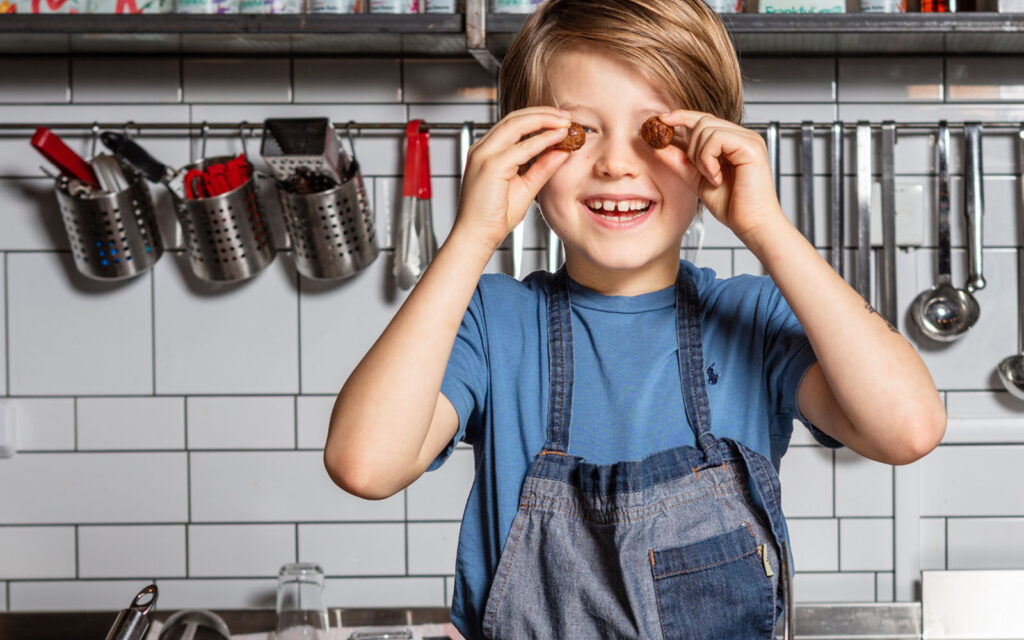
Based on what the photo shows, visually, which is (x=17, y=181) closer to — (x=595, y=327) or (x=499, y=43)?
(x=499, y=43)

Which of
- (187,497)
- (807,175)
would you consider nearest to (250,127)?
(187,497)

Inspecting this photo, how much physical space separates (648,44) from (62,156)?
1.02 metres

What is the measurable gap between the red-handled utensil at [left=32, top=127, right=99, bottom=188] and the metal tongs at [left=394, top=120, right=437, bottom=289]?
1.55 feet

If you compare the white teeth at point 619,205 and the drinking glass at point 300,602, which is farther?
the drinking glass at point 300,602

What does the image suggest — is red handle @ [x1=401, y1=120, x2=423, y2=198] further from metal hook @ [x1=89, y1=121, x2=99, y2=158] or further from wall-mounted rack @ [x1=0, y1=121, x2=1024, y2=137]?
metal hook @ [x1=89, y1=121, x2=99, y2=158]

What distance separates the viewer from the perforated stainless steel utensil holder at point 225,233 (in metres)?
1.38

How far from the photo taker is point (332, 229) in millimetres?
1396

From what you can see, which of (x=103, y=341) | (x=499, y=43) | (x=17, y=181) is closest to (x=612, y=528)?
(x=499, y=43)

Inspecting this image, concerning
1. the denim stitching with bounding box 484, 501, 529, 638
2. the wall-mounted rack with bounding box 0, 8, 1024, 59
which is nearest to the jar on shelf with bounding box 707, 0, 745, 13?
the wall-mounted rack with bounding box 0, 8, 1024, 59

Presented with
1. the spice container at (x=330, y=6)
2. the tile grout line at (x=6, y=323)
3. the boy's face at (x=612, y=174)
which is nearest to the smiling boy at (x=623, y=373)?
the boy's face at (x=612, y=174)

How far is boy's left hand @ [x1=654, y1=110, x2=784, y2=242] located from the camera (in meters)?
0.67

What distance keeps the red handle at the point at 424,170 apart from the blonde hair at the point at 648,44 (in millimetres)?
644

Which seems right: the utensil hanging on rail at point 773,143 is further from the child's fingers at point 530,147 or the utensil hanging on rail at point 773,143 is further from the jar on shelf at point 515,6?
the child's fingers at point 530,147

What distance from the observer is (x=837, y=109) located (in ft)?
4.83
